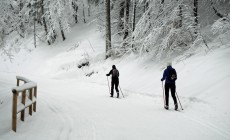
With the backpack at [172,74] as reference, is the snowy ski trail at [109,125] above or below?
below

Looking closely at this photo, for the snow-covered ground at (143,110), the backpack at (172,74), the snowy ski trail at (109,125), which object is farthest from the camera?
the backpack at (172,74)

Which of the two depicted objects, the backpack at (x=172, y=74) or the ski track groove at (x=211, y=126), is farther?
the backpack at (x=172, y=74)

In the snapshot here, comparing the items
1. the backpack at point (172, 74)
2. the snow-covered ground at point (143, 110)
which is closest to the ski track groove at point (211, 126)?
the snow-covered ground at point (143, 110)

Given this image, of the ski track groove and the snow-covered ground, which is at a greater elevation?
the snow-covered ground

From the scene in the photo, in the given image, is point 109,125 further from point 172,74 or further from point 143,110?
point 172,74

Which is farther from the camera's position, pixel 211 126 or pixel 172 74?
pixel 172 74

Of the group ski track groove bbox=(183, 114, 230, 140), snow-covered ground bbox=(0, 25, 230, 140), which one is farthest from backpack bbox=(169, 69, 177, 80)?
ski track groove bbox=(183, 114, 230, 140)

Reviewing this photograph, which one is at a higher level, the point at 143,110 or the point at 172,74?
the point at 172,74

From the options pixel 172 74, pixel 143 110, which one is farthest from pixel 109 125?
pixel 172 74

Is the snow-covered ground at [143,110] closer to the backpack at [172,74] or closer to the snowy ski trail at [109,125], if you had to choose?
the snowy ski trail at [109,125]

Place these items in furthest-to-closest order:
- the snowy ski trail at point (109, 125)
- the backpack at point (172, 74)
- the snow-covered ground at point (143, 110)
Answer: the backpack at point (172, 74) → the snow-covered ground at point (143, 110) → the snowy ski trail at point (109, 125)

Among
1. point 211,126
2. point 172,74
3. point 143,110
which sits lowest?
point 211,126

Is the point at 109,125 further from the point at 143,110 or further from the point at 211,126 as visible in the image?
the point at 211,126

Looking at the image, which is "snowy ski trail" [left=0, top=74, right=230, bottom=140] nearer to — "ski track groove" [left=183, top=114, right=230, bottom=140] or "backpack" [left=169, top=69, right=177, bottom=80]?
"ski track groove" [left=183, top=114, right=230, bottom=140]
